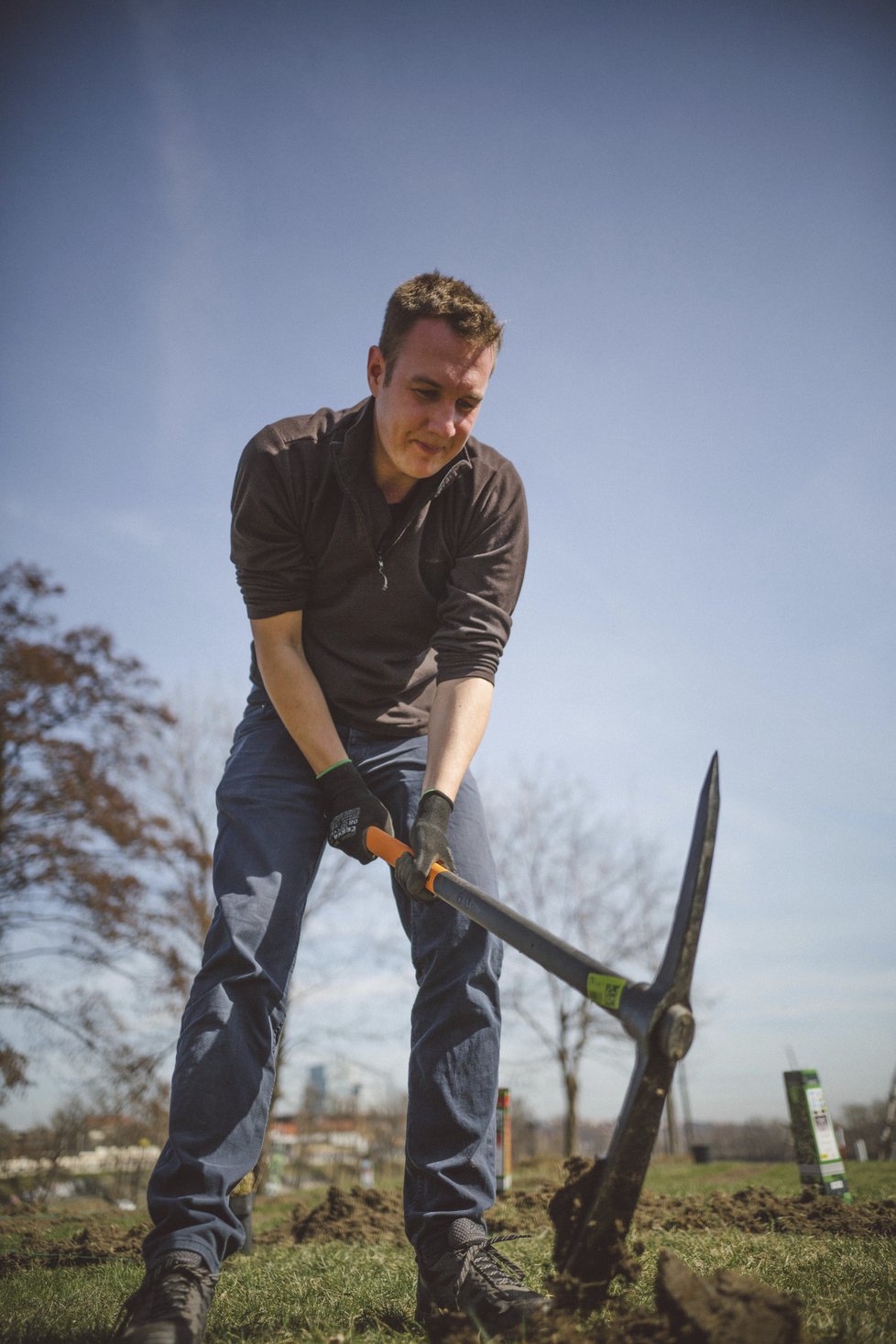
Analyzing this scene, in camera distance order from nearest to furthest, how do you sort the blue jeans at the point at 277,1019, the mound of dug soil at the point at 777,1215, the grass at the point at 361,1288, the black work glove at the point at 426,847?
the grass at the point at 361,1288
the blue jeans at the point at 277,1019
the black work glove at the point at 426,847
the mound of dug soil at the point at 777,1215

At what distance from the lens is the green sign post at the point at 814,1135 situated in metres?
4.61

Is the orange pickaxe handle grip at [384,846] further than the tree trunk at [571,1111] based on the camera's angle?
No

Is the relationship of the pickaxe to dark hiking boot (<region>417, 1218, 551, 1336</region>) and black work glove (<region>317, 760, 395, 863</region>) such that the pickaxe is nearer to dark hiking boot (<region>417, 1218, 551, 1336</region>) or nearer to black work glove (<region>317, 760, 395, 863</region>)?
dark hiking boot (<region>417, 1218, 551, 1336</region>)

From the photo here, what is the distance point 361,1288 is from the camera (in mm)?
2459

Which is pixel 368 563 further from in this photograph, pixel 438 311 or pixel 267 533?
pixel 438 311

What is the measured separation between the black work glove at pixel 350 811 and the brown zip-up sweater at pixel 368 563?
284 millimetres

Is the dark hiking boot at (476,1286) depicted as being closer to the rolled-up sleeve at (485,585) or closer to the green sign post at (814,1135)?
the rolled-up sleeve at (485,585)

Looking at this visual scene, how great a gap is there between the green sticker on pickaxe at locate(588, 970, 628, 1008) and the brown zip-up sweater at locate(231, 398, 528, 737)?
1.28 meters

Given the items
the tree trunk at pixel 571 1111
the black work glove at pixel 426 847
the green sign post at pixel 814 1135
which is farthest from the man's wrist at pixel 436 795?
the tree trunk at pixel 571 1111

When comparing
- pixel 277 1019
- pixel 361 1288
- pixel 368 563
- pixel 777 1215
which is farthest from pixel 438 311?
pixel 777 1215

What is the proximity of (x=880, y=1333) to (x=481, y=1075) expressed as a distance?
1022 mm

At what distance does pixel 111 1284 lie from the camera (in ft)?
8.84

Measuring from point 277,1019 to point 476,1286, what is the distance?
81 cm

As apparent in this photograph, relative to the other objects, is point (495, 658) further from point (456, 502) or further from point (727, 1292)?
point (727, 1292)
